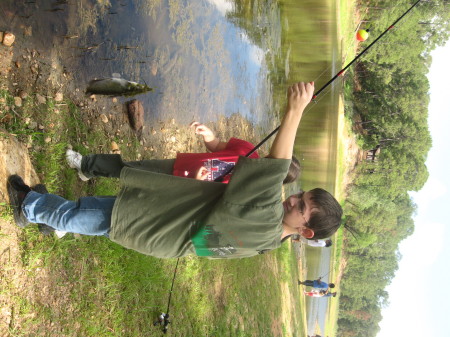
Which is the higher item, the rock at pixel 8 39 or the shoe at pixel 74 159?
the rock at pixel 8 39

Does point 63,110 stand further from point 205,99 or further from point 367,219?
point 367,219

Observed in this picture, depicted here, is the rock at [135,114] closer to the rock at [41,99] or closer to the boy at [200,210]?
the rock at [41,99]

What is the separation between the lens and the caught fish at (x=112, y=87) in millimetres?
3953

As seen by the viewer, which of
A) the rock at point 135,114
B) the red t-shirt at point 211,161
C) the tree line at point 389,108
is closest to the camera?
the red t-shirt at point 211,161

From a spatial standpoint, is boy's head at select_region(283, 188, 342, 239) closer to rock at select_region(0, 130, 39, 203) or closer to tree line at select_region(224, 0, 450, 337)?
rock at select_region(0, 130, 39, 203)

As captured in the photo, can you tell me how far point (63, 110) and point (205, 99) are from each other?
3.44 m

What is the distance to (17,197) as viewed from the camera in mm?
2645

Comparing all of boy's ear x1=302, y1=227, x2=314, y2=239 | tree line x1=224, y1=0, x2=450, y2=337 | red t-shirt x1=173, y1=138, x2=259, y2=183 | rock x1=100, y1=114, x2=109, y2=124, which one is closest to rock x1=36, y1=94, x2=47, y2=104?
rock x1=100, y1=114, x2=109, y2=124

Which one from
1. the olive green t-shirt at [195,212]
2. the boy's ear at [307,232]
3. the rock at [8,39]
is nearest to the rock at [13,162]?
the rock at [8,39]

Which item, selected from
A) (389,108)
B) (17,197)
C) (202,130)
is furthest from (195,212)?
(389,108)

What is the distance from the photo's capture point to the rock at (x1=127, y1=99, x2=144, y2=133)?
15.0 ft

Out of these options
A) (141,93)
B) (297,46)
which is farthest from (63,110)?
(297,46)

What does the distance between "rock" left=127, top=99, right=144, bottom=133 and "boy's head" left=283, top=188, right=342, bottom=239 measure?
278cm

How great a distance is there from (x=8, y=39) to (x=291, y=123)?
2606 millimetres
